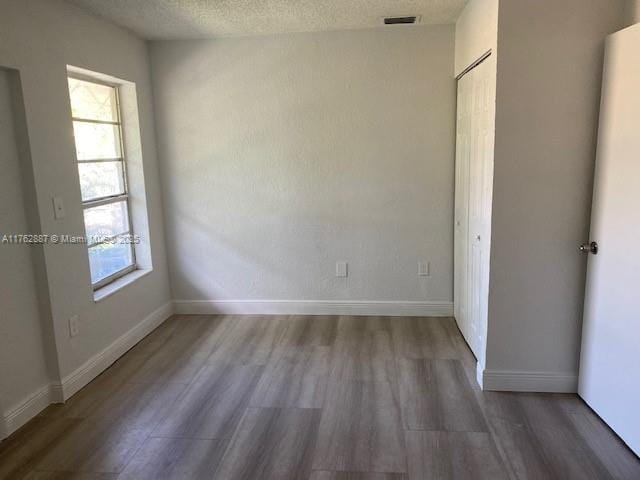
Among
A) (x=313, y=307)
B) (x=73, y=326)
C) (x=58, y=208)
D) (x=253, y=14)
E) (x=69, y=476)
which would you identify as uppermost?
(x=253, y=14)

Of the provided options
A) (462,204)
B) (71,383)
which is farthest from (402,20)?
(71,383)

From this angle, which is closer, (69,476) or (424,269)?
(69,476)

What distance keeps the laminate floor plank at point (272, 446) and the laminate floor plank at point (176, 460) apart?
0.21 feet

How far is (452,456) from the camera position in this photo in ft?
7.44

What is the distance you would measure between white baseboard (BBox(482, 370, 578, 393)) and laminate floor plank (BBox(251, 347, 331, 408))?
1.00 metres

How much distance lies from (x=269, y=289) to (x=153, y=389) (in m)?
1.49

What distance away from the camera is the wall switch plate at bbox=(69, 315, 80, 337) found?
2.93m

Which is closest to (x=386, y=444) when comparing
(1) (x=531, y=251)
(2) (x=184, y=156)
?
(1) (x=531, y=251)

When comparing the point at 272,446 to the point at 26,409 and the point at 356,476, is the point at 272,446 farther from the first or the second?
the point at 26,409

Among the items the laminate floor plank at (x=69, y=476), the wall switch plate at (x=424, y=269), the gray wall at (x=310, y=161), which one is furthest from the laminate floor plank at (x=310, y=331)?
the laminate floor plank at (x=69, y=476)

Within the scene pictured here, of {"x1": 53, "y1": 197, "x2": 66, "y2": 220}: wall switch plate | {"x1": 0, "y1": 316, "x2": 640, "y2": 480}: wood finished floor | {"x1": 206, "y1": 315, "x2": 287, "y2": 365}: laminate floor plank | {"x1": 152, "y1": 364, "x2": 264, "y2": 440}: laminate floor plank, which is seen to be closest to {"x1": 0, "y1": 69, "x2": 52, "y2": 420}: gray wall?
{"x1": 53, "y1": 197, "x2": 66, "y2": 220}: wall switch plate

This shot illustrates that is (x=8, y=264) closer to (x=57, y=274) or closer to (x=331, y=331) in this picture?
(x=57, y=274)

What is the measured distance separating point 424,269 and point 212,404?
2.10 m

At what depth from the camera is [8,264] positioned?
2.51 m
